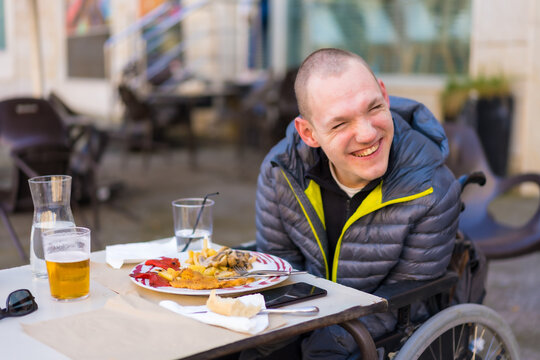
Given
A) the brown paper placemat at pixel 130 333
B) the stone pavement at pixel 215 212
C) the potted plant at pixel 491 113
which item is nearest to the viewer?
the brown paper placemat at pixel 130 333

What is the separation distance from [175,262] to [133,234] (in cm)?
391

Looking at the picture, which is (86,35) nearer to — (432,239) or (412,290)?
(432,239)

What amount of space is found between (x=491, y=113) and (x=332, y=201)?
5496 mm

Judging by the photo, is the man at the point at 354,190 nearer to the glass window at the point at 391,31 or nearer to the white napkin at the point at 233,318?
the white napkin at the point at 233,318

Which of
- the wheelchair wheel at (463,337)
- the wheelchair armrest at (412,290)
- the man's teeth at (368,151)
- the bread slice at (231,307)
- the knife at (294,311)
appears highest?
the man's teeth at (368,151)

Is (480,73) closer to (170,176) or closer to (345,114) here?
(170,176)

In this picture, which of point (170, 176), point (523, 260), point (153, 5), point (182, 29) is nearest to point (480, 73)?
point (523, 260)

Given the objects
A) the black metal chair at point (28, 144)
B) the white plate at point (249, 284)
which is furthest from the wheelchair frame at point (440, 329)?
the black metal chair at point (28, 144)

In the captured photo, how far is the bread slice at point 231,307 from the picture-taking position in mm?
1477

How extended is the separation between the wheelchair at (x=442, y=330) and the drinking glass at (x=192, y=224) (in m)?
0.56

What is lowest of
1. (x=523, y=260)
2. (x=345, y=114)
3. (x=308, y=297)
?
(x=523, y=260)

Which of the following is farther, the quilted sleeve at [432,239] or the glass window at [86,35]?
the glass window at [86,35]

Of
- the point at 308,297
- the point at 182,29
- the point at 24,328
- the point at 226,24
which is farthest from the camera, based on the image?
the point at 182,29

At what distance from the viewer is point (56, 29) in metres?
20.6
